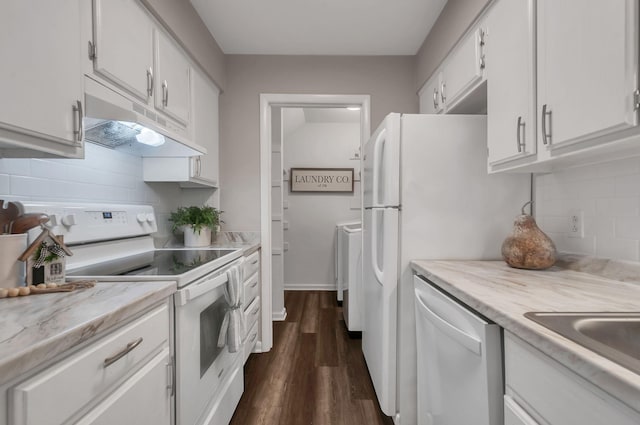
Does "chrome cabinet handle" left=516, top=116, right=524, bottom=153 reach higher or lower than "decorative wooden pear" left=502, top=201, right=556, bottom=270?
higher

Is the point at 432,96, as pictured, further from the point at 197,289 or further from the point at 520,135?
the point at 197,289

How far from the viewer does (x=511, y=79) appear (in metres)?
1.31

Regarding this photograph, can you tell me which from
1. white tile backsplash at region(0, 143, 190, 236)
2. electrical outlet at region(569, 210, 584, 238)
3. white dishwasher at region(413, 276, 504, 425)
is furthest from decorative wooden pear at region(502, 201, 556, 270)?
white tile backsplash at region(0, 143, 190, 236)

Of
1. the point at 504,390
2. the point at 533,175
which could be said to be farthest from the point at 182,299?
the point at 533,175

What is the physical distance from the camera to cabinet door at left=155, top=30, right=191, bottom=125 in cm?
171

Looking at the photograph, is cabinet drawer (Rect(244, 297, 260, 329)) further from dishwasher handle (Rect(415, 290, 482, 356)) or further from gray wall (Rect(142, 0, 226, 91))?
gray wall (Rect(142, 0, 226, 91))

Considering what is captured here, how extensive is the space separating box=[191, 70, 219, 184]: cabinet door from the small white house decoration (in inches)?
45.7

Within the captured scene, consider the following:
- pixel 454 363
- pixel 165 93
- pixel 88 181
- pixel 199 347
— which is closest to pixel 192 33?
pixel 165 93

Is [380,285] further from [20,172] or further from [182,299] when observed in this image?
[20,172]

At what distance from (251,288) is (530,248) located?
1765 millimetres

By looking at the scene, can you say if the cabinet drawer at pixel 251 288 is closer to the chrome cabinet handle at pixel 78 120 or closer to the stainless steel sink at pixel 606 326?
the chrome cabinet handle at pixel 78 120

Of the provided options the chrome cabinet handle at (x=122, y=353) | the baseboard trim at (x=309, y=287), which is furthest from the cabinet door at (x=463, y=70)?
the baseboard trim at (x=309, y=287)

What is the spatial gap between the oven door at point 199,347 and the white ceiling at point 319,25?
5.49 feet

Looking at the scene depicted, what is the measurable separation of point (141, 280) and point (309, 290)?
3800 millimetres
